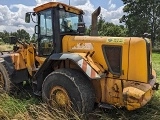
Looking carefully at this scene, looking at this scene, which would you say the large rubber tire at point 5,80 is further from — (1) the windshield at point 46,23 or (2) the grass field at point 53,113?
(1) the windshield at point 46,23

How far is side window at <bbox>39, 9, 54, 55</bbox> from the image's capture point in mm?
6539

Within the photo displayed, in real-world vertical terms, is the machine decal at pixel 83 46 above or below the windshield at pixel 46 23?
below

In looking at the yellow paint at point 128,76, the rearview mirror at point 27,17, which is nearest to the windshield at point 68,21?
the rearview mirror at point 27,17

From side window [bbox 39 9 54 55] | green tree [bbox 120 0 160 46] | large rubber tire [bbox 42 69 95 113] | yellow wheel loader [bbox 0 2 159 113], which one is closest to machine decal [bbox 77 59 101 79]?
yellow wheel loader [bbox 0 2 159 113]

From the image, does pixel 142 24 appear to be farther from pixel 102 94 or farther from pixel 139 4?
pixel 102 94

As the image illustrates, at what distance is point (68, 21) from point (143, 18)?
34.7 meters

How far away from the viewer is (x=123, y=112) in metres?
5.56

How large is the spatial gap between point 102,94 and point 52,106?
106cm

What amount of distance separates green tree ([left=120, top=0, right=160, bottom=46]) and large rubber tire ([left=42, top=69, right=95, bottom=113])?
112 feet

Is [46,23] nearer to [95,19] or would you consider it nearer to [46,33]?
[46,33]

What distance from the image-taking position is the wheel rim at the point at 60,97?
5465 millimetres

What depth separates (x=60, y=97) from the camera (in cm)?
→ 558

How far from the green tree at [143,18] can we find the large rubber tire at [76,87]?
34236 millimetres

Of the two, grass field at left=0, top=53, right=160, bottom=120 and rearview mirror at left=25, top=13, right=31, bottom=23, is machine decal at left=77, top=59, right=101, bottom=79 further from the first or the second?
rearview mirror at left=25, top=13, right=31, bottom=23
